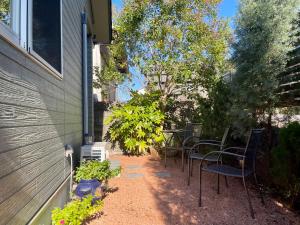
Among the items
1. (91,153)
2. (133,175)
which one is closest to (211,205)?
(133,175)

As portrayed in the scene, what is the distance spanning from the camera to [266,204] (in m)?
3.03

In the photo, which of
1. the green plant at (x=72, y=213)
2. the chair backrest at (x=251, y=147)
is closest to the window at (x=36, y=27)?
the green plant at (x=72, y=213)

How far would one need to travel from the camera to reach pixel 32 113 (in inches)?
76.4

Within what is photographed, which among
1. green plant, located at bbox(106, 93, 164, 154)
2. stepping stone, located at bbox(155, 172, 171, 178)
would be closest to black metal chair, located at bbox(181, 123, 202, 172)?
stepping stone, located at bbox(155, 172, 171, 178)

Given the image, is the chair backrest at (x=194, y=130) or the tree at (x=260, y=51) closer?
the tree at (x=260, y=51)

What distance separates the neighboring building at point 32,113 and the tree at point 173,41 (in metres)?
3.66

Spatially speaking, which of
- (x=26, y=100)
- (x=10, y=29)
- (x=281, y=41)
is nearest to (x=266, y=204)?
(x=281, y=41)

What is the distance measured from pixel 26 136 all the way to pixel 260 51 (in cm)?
350

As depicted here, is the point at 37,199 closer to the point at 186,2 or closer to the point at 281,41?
the point at 281,41

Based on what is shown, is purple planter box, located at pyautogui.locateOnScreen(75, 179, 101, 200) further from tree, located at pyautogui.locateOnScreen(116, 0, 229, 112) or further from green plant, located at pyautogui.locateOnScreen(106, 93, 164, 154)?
tree, located at pyautogui.locateOnScreen(116, 0, 229, 112)

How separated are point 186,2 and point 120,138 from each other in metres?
3.73

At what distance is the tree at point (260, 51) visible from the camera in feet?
12.8

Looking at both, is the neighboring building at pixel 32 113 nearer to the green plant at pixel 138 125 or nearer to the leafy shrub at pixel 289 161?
the leafy shrub at pixel 289 161

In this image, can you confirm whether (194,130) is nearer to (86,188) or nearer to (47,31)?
(86,188)
